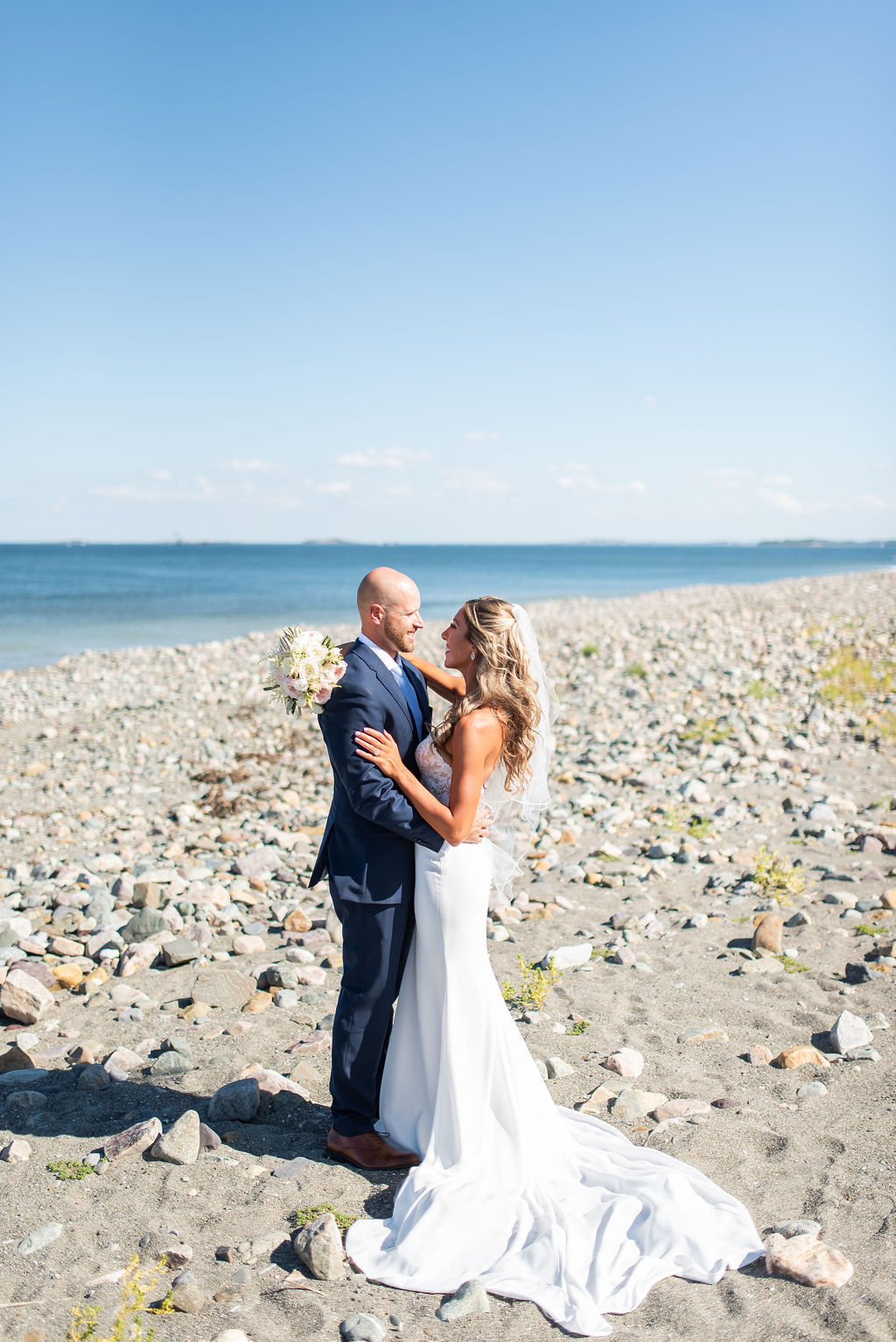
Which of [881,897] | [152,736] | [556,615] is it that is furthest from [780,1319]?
[556,615]

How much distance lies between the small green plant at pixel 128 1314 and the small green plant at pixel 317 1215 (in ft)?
2.14

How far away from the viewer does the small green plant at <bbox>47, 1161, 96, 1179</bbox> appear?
425 centimetres

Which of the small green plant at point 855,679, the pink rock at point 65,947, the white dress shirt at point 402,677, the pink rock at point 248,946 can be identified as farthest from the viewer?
the small green plant at point 855,679

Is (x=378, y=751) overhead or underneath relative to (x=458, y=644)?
underneath

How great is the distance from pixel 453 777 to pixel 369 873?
2.14ft

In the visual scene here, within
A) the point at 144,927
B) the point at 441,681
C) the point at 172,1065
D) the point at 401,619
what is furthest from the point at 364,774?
the point at 144,927

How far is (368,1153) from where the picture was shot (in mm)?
4422

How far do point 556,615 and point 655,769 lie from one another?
25456mm

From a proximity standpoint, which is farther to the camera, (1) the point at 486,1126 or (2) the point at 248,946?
(2) the point at 248,946

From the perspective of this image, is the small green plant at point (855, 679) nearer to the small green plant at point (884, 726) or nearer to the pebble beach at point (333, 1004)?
the small green plant at point (884, 726)

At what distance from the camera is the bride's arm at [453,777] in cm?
417

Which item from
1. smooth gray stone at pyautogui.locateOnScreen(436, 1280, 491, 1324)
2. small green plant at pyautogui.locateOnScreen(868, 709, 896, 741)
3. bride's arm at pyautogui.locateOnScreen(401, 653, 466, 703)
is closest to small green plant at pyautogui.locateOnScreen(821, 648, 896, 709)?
small green plant at pyautogui.locateOnScreen(868, 709, 896, 741)

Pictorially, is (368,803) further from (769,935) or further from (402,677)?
(769,935)

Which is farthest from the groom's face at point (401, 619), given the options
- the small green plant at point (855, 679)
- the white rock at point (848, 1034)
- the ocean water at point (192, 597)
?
the ocean water at point (192, 597)
